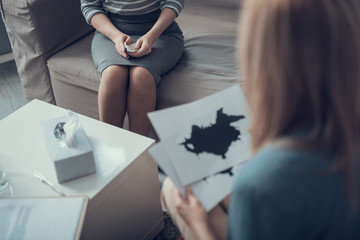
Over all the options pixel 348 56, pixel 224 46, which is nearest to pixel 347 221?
pixel 348 56

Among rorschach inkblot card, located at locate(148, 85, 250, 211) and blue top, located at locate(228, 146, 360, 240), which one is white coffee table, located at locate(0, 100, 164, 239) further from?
blue top, located at locate(228, 146, 360, 240)

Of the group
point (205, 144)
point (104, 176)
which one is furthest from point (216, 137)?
point (104, 176)

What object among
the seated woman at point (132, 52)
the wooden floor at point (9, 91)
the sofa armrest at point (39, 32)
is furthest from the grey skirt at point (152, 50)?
the wooden floor at point (9, 91)

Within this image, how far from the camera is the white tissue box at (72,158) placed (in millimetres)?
1036

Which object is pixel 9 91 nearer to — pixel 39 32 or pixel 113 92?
pixel 39 32

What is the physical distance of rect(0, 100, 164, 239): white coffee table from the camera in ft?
3.49

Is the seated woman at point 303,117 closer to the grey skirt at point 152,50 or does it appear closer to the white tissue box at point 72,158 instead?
the white tissue box at point 72,158

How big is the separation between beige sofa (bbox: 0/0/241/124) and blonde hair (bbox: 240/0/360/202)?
0.89 metres

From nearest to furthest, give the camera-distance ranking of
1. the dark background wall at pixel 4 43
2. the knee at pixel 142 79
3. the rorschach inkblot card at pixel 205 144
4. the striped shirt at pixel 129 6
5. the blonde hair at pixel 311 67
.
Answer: the blonde hair at pixel 311 67 → the rorschach inkblot card at pixel 205 144 → the knee at pixel 142 79 → the striped shirt at pixel 129 6 → the dark background wall at pixel 4 43

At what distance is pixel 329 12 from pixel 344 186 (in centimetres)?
24

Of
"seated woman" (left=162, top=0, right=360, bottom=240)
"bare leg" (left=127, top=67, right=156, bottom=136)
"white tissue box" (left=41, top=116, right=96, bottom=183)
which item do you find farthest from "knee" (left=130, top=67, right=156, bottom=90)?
"seated woman" (left=162, top=0, right=360, bottom=240)

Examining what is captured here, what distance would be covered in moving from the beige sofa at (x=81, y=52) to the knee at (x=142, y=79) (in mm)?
81

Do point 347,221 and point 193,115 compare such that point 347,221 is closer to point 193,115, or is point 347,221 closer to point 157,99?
point 193,115

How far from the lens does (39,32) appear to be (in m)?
1.71
